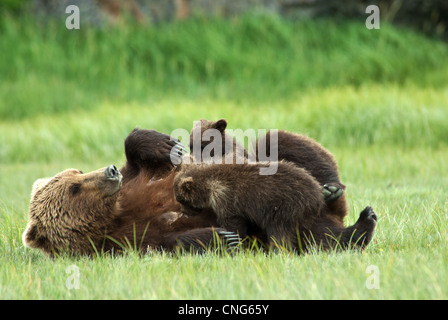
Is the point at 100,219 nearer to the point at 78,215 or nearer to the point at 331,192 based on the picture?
the point at 78,215

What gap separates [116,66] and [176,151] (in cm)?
891

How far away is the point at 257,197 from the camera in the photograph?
3750 mm

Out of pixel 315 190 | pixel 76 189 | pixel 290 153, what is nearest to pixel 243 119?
pixel 290 153

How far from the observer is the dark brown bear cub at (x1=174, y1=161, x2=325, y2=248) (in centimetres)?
374

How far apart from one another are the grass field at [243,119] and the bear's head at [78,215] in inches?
6.4

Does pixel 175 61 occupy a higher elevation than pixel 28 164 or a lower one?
higher

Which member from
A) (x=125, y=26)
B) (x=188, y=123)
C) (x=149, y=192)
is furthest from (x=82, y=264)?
(x=125, y=26)

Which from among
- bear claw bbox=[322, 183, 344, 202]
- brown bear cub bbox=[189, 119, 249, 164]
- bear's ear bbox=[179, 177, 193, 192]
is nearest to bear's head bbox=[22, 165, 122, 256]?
bear's ear bbox=[179, 177, 193, 192]

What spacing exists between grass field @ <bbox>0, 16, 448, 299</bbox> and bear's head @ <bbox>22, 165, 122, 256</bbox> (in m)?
0.16

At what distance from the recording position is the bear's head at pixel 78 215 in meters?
4.04

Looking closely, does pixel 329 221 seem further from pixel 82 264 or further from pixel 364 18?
pixel 364 18

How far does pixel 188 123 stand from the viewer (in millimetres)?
10367

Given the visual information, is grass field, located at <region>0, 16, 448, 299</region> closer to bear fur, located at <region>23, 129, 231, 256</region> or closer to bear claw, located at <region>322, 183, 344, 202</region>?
bear fur, located at <region>23, 129, 231, 256</region>

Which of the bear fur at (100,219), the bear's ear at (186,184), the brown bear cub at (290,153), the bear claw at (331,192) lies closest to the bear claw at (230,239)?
the bear fur at (100,219)
